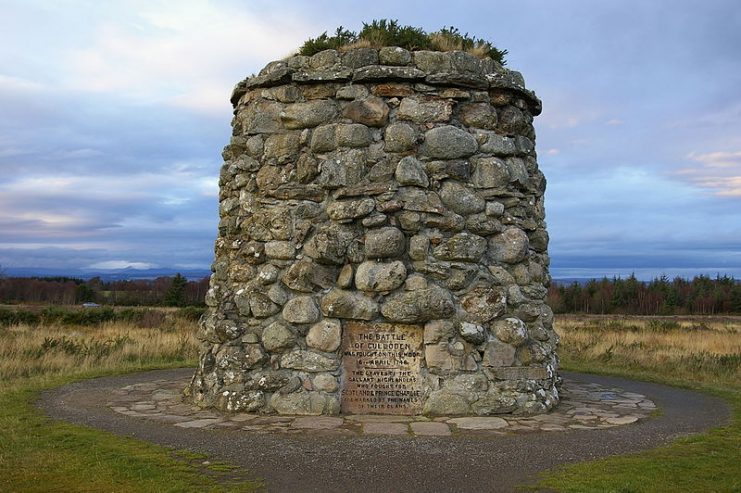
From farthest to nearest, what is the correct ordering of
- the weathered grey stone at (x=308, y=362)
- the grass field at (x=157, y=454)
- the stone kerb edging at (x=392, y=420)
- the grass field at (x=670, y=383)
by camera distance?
the weathered grey stone at (x=308, y=362)
the stone kerb edging at (x=392, y=420)
the grass field at (x=670, y=383)
the grass field at (x=157, y=454)

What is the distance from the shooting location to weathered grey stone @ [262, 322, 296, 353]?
25.7 ft

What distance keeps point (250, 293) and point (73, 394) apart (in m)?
3.23

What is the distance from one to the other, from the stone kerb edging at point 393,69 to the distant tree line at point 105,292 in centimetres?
2834

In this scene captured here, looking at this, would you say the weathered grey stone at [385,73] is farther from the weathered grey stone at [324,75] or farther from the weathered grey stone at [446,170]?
the weathered grey stone at [446,170]

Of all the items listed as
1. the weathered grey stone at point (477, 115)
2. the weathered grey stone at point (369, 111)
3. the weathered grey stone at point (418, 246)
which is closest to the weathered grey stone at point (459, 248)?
the weathered grey stone at point (418, 246)

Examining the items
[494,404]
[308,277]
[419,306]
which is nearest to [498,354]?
[494,404]

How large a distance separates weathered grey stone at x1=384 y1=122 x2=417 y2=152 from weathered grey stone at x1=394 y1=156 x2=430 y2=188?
0.16 metres

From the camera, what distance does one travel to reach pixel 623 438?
21.8ft

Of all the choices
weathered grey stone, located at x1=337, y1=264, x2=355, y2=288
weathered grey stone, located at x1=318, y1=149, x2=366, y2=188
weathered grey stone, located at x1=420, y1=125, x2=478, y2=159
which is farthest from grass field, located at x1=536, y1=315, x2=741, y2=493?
weathered grey stone, located at x1=318, y1=149, x2=366, y2=188

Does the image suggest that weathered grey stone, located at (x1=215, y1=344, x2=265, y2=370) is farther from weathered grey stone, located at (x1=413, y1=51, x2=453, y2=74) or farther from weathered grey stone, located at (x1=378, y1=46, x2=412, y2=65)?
weathered grey stone, located at (x1=413, y1=51, x2=453, y2=74)

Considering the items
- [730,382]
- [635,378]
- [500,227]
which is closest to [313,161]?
[500,227]

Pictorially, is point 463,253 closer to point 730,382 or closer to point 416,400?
point 416,400

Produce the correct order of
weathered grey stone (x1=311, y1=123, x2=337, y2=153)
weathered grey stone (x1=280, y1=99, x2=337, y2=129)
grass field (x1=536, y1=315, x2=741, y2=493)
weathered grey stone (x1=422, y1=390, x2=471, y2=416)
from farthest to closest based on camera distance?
weathered grey stone (x1=280, y1=99, x2=337, y2=129) → weathered grey stone (x1=311, y1=123, x2=337, y2=153) → weathered grey stone (x1=422, y1=390, x2=471, y2=416) → grass field (x1=536, y1=315, x2=741, y2=493)

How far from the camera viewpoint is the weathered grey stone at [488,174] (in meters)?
8.21
